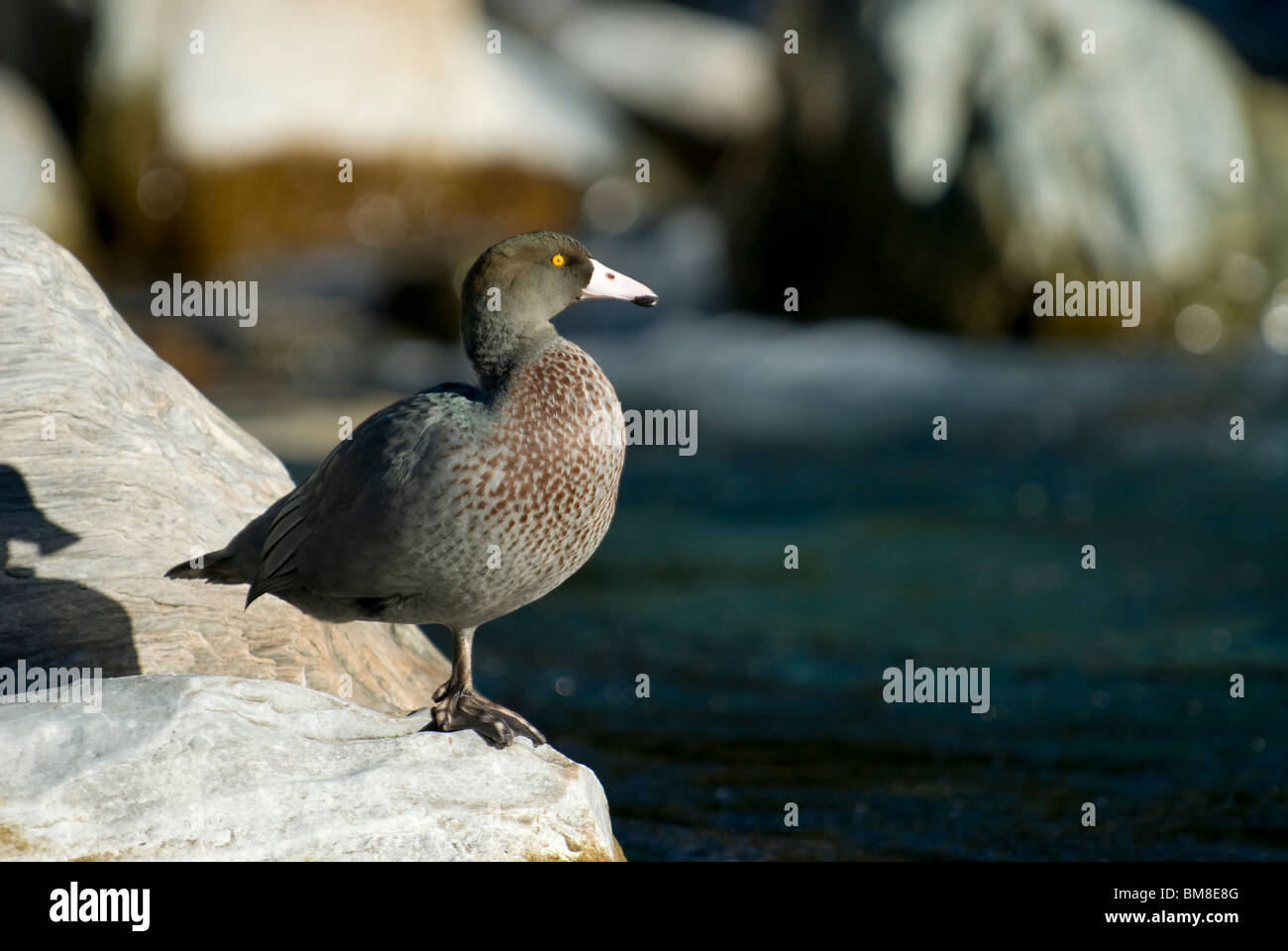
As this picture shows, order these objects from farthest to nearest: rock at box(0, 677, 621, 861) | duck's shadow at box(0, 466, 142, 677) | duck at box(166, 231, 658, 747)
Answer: duck's shadow at box(0, 466, 142, 677)
duck at box(166, 231, 658, 747)
rock at box(0, 677, 621, 861)

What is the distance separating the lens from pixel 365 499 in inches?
185

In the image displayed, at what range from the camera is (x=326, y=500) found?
484cm

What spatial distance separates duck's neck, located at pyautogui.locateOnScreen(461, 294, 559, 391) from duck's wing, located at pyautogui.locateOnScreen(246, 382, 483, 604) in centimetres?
9

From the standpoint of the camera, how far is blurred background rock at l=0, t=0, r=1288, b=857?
7.77m

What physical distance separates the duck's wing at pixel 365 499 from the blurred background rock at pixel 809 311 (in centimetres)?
195

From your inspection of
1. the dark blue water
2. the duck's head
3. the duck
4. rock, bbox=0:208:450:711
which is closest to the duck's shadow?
rock, bbox=0:208:450:711

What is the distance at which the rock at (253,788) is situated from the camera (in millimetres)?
4168

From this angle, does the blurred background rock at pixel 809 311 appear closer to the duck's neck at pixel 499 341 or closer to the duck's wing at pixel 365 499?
the duck's wing at pixel 365 499

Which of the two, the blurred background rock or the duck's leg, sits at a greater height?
the blurred background rock

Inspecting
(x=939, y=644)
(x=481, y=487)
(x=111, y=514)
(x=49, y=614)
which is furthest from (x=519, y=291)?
(x=939, y=644)

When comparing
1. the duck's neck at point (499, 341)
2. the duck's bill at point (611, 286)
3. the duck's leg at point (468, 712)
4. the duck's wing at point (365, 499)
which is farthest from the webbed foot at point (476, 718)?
the duck's bill at point (611, 286)

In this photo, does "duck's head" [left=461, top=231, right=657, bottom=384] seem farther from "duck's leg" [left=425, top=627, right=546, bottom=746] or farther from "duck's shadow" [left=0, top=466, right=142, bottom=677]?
"duck's shadow" [left=0, top=466, right=142, bottom=677]

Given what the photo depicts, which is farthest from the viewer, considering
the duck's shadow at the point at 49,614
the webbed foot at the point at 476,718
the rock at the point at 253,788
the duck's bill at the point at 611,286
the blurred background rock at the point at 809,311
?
the blurred background rock at the point at 809,311
